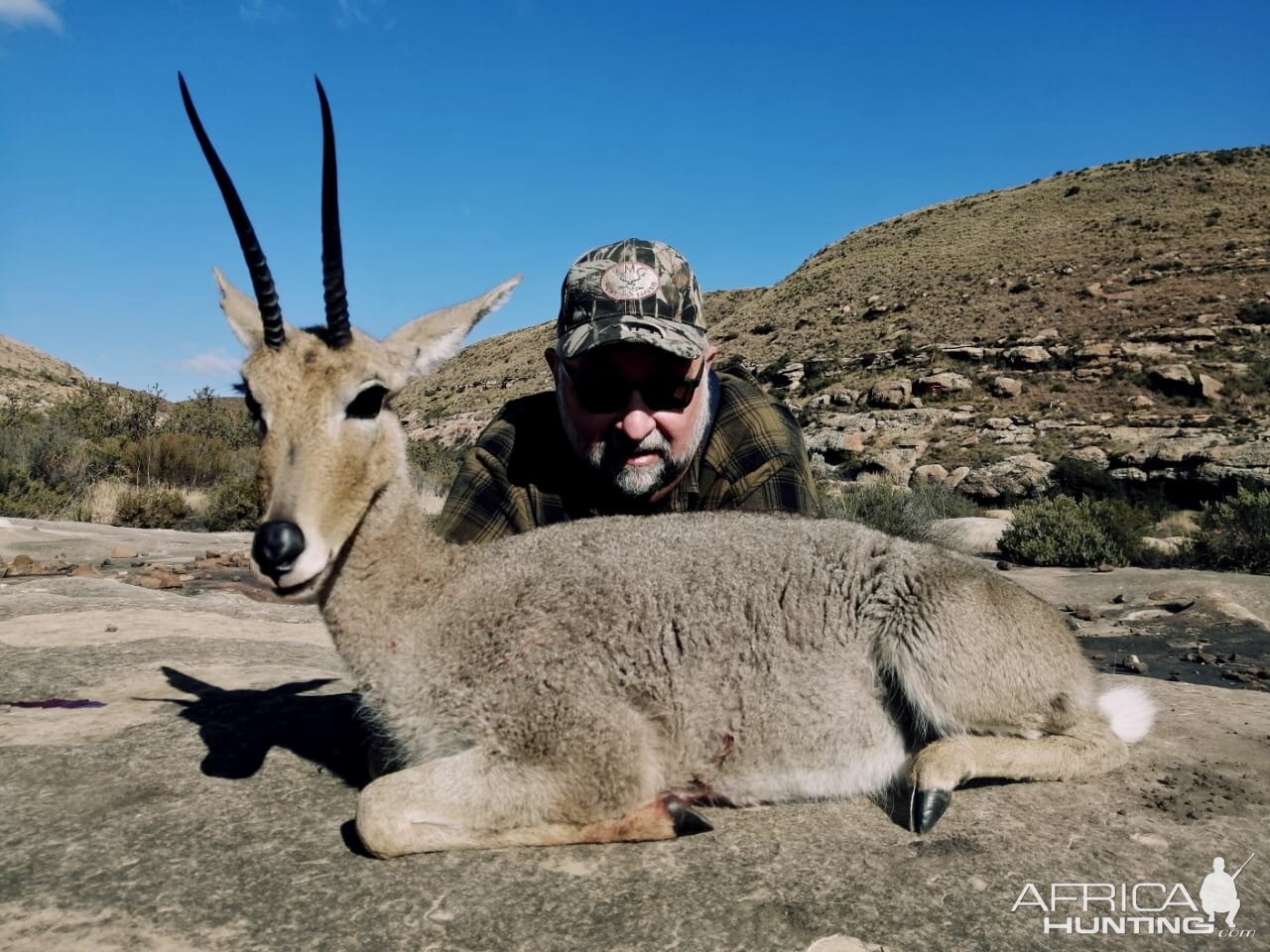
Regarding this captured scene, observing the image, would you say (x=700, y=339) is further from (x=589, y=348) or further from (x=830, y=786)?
(x=830, y=786)

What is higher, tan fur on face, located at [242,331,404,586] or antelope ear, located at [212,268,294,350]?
antelope ear, located at [212,268,294,350]

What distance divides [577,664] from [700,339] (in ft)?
10.4

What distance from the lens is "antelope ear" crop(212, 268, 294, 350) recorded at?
4.25 metres

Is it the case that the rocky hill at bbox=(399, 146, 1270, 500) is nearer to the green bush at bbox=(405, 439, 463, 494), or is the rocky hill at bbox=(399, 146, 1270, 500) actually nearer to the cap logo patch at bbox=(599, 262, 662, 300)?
the green bush at bbox=(405, 439, 463, 494)

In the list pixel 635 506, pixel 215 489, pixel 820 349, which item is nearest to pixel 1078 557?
pixel 635 506

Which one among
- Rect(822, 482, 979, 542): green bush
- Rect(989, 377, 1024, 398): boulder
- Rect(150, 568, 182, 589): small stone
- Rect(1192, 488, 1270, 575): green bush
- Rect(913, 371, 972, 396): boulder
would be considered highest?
→ Rect(913, 371, 972, 396): boulder

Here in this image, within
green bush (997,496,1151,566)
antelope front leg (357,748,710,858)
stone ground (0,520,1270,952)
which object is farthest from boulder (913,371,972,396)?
antelope front leg (357,748,710,858)

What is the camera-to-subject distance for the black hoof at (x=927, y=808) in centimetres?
384

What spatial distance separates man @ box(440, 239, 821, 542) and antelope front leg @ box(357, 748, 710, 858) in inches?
117

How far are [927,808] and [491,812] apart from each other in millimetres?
1987

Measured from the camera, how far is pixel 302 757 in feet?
15.1

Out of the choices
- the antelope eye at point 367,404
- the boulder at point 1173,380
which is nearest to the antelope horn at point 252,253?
the antelope eye at point 367,404

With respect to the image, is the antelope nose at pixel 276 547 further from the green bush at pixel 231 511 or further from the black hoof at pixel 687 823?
the green bush at pixel 231 511

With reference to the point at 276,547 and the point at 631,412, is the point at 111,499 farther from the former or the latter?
the point at 276,547
